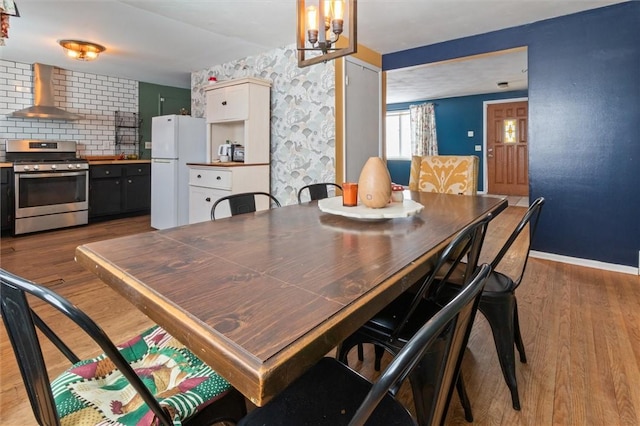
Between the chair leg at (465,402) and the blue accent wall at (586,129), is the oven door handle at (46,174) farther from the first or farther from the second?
the blue accent wall at (586,129)

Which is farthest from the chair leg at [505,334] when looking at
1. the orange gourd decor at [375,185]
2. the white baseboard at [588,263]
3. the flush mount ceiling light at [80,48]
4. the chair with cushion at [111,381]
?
the flush mount ceiling light at [80,48]

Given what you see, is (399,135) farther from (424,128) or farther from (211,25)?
(211,25)

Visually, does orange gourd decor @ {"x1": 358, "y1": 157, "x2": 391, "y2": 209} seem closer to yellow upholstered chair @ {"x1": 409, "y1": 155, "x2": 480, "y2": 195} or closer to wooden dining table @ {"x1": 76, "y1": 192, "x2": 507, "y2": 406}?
wooden dining table @ {"x1": 76, "y1": 192, "x2": 507, "y2": 406}

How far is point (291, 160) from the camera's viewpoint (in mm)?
4242

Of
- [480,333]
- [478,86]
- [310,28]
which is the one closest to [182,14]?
[310,28]

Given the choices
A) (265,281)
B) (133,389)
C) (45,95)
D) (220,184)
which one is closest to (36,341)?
(133,389)

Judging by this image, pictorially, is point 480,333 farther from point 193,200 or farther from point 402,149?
point 402,149

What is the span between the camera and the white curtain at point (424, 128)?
8461 millimetres

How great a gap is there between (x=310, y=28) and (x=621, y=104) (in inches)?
118

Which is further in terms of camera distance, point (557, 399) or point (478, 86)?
point (478, 86)

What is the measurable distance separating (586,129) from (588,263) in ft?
4.09

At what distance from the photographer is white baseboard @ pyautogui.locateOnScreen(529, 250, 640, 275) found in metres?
3.14

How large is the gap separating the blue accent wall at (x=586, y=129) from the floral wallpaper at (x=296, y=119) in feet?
6.41

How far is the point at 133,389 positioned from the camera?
2.89 feet
